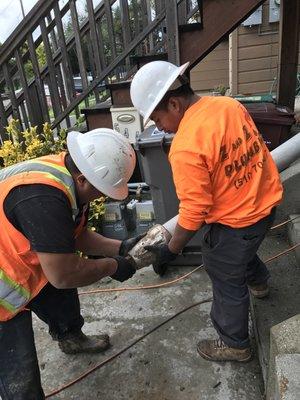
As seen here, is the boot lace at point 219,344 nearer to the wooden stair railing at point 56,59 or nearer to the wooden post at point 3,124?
the wooden stair railing at point 56,59

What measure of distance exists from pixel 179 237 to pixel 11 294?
93 centimetres

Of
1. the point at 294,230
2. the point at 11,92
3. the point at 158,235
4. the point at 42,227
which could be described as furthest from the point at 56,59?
the point at 42,227

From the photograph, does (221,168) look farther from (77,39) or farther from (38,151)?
(77,39)

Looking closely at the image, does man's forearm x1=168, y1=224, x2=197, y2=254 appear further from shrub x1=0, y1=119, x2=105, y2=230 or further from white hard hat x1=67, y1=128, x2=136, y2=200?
shrub x1=0, y1=119, x2=105, y2=230

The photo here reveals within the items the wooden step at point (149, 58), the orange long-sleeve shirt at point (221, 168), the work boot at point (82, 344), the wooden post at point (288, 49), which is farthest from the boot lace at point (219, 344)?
the wooden post at point (288, 49)

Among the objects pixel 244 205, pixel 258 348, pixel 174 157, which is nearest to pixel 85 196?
pixel 174 157

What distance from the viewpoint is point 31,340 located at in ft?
6.48

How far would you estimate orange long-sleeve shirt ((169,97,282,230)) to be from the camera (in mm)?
1806

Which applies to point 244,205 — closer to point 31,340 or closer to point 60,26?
point 31,340

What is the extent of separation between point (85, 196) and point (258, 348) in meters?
1.48

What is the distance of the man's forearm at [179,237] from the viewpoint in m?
2.04

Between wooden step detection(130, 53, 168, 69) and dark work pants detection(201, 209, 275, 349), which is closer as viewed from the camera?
dark work pants detection(201, 209, 275, 349)

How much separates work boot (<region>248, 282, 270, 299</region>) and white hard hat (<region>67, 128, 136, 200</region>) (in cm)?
129

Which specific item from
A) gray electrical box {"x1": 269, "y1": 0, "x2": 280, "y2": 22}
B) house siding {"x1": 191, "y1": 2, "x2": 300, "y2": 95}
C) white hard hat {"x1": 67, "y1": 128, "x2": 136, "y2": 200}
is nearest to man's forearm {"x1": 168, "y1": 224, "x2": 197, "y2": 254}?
white hard hat {"x1": 67, "y1": 128, "x2": 136, "y2": 200}
